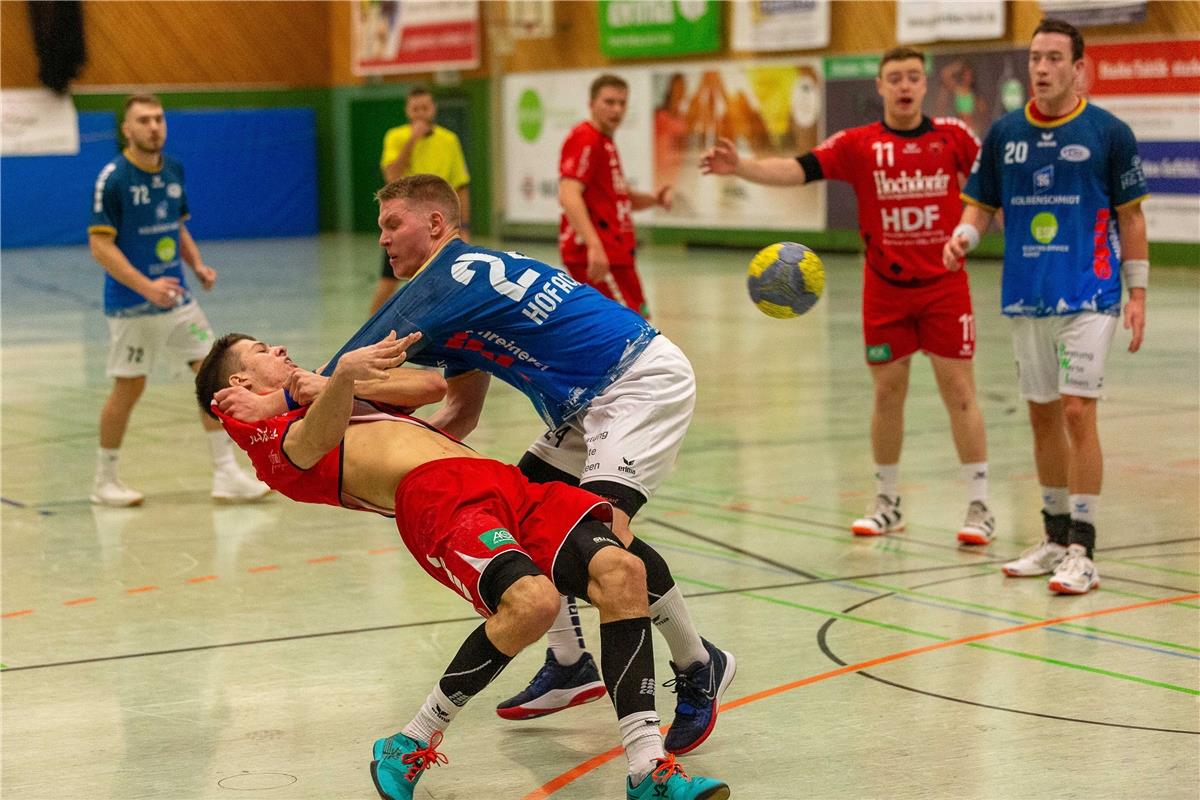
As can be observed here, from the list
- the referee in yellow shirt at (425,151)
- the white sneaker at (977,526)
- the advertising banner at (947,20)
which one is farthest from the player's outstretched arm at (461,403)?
the advertising banner at (947,20)

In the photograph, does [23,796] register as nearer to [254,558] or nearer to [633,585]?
[633,585]

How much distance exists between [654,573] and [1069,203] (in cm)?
290

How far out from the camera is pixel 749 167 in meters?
7.38

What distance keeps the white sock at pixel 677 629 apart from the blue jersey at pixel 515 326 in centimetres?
63

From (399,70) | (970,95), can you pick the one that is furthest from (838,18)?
(399,70)

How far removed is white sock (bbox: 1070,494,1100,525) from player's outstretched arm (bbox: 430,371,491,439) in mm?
2803

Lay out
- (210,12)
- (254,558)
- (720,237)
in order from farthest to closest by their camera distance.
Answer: (210,12) → (720,237) → (254,558)

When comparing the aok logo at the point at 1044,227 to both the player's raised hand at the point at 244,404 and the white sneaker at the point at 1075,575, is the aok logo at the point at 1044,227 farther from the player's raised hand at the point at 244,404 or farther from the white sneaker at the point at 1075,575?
the player's raised hand at the point at 244,404

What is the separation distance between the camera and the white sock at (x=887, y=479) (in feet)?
24.6

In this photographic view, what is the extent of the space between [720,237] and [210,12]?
12190 millimetres

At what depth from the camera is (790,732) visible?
477 centimetres

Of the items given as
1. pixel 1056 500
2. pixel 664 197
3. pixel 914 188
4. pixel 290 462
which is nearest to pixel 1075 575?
pixel 1056 500

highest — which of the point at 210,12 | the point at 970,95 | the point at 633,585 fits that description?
the point at 210,12

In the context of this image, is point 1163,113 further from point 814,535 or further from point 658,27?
point 814,535
